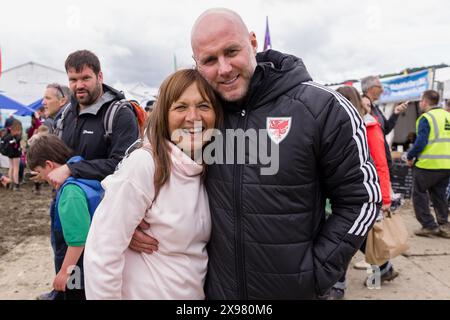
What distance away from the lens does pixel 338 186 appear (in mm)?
1526

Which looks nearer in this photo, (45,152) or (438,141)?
(45,152)

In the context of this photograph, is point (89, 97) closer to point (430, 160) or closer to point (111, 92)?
point (111, 92)

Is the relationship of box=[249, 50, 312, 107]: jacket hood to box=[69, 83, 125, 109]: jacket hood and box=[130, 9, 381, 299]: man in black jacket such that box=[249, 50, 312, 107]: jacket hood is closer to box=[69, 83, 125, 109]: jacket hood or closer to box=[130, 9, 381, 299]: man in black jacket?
box=[130, 9, 381, 299]: man in black jacket

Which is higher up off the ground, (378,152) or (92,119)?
(92,119)

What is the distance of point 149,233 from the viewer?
1.57 m

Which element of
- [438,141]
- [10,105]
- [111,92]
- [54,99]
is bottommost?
[438,141]

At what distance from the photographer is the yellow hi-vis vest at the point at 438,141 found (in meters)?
5.41

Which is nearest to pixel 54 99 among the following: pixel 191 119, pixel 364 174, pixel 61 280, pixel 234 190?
pixel 61 280

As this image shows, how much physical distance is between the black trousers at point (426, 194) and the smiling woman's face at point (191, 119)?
5.11m

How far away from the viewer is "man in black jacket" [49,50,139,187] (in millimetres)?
2551

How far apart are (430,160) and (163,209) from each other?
17.2 feet

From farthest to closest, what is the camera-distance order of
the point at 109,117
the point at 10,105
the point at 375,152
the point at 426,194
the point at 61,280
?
the point at 10,105
the point at 426,194
the point at 375,152
the point at 109,117
the point at 61,280

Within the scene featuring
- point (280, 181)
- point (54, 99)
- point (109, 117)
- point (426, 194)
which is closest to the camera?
point (280, 181)

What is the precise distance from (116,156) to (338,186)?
1615 mm
